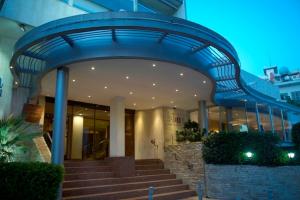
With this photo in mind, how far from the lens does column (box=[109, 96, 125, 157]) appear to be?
14.4 metres

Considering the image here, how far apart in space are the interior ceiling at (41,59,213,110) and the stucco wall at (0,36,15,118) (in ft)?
5.41

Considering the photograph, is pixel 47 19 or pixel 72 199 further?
pixel 47 19

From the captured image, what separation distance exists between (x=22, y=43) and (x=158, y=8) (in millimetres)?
13402

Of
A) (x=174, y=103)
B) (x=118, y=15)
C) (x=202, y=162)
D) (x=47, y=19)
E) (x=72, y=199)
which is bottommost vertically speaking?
(x=72, y=199)

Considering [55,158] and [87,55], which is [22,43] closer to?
[87,55]

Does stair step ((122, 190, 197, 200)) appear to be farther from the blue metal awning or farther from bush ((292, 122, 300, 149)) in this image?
bush ((292, 122, 300, 149))

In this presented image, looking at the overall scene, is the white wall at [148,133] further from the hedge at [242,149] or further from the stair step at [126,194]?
the hedge at [242,149]

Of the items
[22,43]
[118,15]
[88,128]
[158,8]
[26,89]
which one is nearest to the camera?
[118,15]

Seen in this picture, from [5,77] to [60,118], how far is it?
18.2 feet

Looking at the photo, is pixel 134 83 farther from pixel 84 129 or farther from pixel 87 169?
pixel 84 129

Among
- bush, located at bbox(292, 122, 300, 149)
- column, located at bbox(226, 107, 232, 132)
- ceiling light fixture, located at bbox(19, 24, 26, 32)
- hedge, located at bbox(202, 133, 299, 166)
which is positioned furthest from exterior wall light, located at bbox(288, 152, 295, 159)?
ceiling light fixture, located at bbox(19, 24, 26, 32)

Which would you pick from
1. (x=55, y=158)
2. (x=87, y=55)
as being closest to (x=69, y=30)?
(x=87, y=55)

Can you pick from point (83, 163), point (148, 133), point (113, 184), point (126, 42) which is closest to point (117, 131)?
point (83, 163)

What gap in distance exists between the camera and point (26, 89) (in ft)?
47.7
